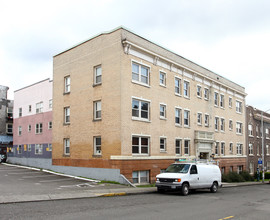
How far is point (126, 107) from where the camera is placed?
23172 millimetres

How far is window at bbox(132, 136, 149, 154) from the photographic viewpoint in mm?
23877

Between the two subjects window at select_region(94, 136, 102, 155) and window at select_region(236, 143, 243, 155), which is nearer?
window at select_region(94, 136, 102, 155)

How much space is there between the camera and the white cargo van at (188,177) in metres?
18.1

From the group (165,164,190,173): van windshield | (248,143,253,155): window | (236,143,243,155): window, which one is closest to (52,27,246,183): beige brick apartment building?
(165,164,190,173): van windshield

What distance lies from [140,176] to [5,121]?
26.6 meters

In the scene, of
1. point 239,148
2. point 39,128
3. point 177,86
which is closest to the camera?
point 177,86

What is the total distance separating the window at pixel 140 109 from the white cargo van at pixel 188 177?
19.3ft

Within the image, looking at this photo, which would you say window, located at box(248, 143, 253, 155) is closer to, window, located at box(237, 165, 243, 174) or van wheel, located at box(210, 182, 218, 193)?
window, located at box(237, 165, 243, 174)

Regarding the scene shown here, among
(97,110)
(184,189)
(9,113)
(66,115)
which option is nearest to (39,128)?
(66,115)

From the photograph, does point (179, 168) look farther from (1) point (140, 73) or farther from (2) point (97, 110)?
(1) point (140, 73)

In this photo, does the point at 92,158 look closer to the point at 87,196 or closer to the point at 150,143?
the point at 150,143

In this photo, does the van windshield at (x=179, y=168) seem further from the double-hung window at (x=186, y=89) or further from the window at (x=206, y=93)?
the window at (x=206, y=93)

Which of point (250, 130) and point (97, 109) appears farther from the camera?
point (250, 130)

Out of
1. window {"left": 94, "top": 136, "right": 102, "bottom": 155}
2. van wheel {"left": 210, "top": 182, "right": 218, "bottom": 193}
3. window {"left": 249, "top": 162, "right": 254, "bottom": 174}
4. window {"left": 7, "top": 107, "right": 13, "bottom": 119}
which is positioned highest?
window {"left": 7, "top": 107, "right": 13, "bottom": 119}
